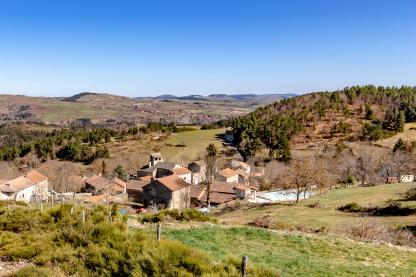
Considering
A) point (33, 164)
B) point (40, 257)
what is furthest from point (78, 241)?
point (33, 164)

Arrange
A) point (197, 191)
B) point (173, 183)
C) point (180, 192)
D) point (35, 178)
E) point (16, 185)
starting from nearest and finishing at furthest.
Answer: point (180, 192), point (173, 183), point (16, 185), point (197, 191), point (35, 178)

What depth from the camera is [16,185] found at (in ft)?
221

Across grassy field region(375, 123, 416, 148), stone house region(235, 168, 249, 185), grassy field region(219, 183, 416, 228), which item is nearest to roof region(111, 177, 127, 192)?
stone house region(235, 168, 249, 185)

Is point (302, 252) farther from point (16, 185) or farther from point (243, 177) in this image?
point (243, 177)

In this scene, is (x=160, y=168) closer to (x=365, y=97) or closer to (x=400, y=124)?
(x=400, y=124)

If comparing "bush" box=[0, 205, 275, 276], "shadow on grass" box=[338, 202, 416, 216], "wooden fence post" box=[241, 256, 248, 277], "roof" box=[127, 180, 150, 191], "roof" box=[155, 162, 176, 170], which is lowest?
"roof" box=[127, 180, 150, 191]

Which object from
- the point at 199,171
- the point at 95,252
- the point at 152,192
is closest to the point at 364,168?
the point at 152,192

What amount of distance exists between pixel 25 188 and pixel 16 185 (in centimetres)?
150

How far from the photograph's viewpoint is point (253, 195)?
6288 centimetres

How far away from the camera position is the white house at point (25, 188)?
2554 inches

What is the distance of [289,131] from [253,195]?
180 ft

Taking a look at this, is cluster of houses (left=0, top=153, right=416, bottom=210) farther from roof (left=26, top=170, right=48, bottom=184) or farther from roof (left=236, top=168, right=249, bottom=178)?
roof (left=236, top=168, right=249, bottom=178)

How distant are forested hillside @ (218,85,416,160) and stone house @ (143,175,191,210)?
104 feet

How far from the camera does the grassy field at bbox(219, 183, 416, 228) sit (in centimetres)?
3122
